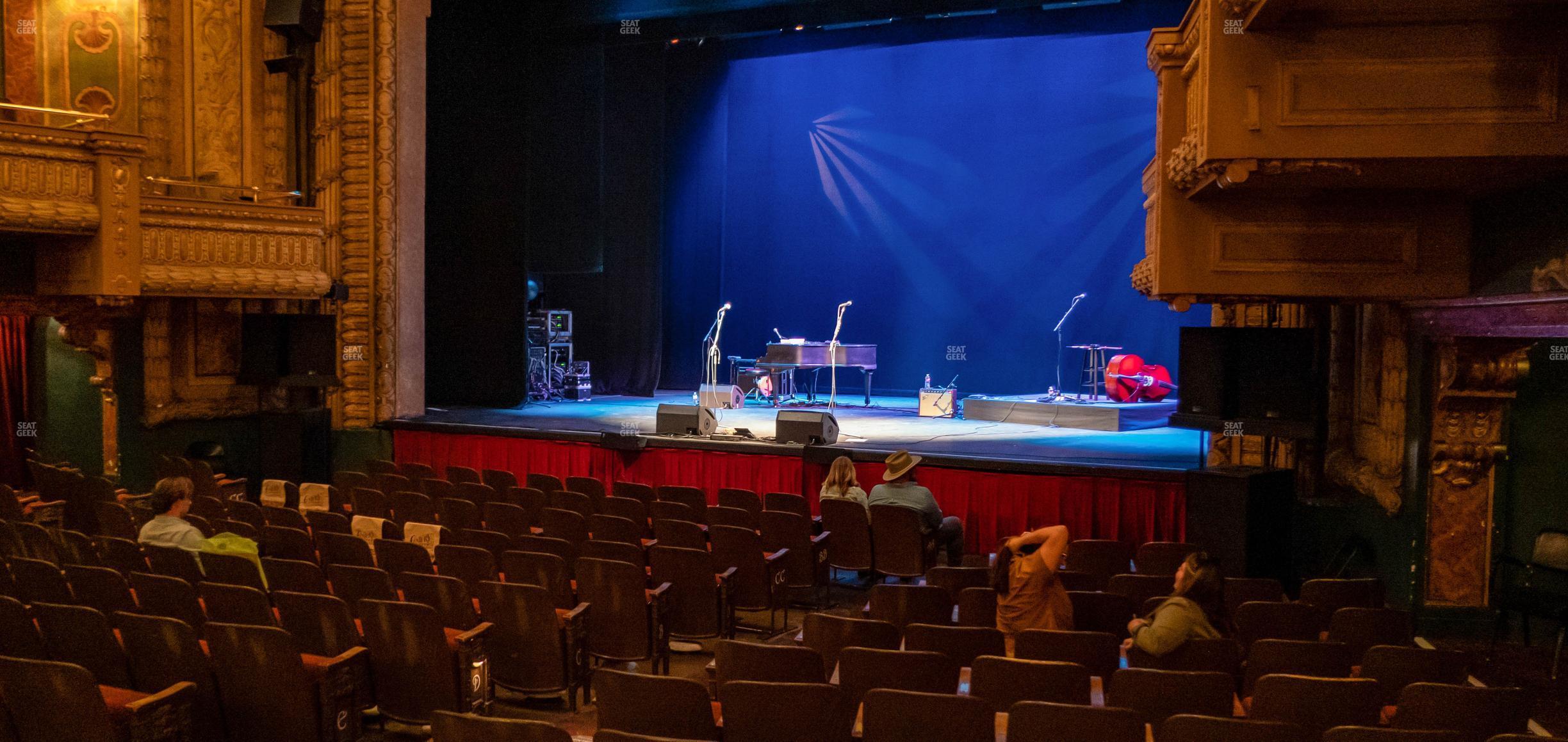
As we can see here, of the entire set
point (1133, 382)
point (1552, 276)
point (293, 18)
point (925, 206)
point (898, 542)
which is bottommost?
point (898, 542)

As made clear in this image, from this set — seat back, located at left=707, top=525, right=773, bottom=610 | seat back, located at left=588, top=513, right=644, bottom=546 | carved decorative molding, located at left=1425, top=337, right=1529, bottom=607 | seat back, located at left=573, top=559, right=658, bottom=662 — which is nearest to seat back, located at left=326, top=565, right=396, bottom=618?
seat back, located at left=573, top=559, right=658, bottom=662

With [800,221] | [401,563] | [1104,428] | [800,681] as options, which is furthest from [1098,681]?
[800,221]

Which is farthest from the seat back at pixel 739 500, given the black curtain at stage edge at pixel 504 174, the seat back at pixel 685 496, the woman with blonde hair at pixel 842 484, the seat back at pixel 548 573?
the black curtain at stage edge at pixel 504 174

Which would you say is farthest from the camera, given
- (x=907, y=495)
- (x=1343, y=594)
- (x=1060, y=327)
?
(x=1060, y=327)

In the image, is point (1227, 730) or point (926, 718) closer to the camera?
point (1227, 730)

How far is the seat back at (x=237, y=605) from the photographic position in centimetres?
476

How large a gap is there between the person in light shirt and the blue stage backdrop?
37.6ft

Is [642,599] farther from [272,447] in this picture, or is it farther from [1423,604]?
[272,447]

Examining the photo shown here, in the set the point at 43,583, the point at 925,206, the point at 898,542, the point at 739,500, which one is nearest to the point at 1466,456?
the point at 898,542

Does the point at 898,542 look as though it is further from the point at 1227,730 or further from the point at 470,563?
the point at 1227,730

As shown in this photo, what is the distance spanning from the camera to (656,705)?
3676 millimetres

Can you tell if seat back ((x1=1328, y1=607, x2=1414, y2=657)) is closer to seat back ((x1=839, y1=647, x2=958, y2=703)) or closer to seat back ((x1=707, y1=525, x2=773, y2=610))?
seat back ((x1=839, y1=647, x2=958, y2=703))

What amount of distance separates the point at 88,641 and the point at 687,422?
21.4ft

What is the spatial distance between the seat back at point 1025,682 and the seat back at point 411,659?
2.11m
